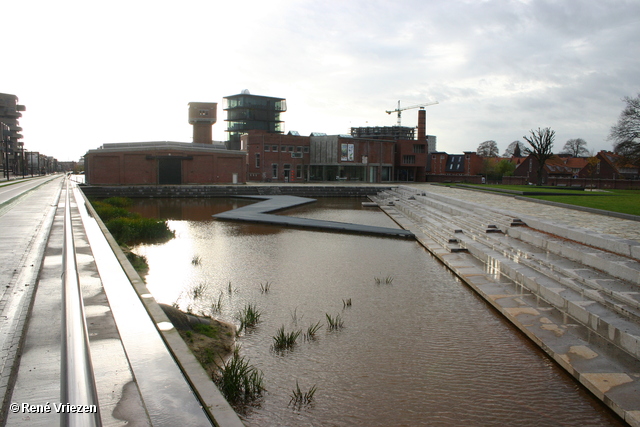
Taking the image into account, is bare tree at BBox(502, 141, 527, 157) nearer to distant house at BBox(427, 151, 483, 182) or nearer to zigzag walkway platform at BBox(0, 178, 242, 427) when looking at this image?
distant house at BBox(427, 151, 483, 182)

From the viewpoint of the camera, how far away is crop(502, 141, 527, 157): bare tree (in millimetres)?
114500

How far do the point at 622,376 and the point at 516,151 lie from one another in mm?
117230

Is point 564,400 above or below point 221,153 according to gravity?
below

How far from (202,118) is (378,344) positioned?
70.5 m

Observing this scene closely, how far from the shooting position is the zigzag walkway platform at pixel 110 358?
379cm

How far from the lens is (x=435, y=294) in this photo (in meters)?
10.7

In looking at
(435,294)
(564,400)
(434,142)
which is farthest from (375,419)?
(434,142)

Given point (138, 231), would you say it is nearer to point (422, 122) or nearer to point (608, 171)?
point (422, 122)

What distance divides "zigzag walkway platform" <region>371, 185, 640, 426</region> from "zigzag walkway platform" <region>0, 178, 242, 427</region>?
4.66 m

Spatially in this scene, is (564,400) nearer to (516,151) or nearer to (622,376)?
(622,376)

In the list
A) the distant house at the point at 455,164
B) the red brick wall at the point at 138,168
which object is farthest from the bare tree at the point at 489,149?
the red brick wall at the point at 138,168

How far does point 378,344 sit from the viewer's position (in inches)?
304

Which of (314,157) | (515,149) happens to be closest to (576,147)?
(515,149)

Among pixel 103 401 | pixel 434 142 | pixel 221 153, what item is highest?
pixel 434 142
